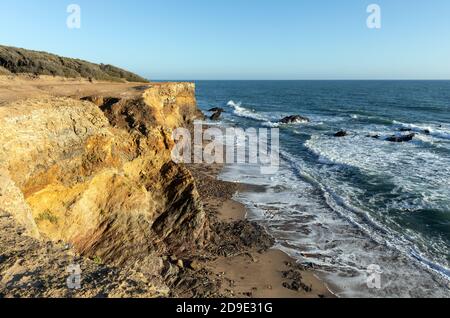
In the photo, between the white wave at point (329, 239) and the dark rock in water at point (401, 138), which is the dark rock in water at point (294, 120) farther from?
the white wave at point (329, 239)

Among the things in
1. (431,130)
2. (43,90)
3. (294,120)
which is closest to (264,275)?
(43,90)

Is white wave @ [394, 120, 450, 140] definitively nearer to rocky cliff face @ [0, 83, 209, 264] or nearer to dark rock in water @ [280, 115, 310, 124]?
dark rock in water @ [280, 115, 310, 124]

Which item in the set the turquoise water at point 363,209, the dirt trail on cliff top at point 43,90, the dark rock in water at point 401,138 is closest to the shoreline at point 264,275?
the turquoise water at point 363,209

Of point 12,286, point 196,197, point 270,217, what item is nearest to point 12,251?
point 12,286

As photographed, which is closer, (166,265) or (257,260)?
(166,265)

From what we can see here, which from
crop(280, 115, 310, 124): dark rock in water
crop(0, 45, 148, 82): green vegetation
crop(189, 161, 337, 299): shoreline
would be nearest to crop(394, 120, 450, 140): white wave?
crop(280, 115, 310, 124): dark rock in water

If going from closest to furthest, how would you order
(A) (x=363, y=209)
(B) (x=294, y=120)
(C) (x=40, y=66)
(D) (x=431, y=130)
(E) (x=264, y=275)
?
(E) (x=264, y=275)
(A) (x=363, y=209)
(C) (x=40, y=66)
(D) (x=431, y=130)
(B) (x=294, y=120)

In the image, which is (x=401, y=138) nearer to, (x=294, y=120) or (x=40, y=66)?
(x=294, y=120)

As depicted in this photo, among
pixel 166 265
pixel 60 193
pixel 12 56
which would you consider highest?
pixel 12 56

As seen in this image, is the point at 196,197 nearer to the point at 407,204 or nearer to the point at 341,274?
the point at 341,274
